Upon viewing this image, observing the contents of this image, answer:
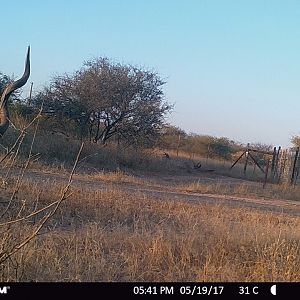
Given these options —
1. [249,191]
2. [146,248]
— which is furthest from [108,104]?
[146,248]

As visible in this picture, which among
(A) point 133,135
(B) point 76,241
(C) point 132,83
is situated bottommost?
(B) point 76,241

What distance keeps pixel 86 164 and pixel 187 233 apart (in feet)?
50.4

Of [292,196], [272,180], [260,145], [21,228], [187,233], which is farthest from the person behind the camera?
[260,145]

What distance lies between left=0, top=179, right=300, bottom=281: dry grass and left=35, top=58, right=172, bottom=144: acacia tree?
18.0 m

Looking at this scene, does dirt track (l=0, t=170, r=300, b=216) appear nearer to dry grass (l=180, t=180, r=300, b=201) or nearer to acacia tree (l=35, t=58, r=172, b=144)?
dry grass (l=180, t=180, r=300, b=201)

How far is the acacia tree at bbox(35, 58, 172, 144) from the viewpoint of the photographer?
2794cm

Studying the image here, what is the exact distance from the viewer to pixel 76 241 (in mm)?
6730

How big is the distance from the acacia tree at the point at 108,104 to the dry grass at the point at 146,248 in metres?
18.0

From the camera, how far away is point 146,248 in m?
6.58

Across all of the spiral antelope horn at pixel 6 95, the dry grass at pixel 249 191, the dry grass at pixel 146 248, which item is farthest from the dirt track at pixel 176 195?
the spiral antelope horn at pixel 6 95

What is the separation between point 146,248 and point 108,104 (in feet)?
71.5
